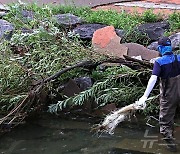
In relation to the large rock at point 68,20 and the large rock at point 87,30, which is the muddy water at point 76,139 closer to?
the large rock at point 87,30

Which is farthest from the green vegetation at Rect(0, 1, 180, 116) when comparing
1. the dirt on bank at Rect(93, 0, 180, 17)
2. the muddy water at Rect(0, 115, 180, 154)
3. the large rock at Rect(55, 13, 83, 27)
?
the dirt on bank at Rect(93, 0, 180, 17)

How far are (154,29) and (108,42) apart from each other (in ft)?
3.27

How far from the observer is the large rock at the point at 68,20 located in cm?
935

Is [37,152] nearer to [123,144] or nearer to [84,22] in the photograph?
[123,144]

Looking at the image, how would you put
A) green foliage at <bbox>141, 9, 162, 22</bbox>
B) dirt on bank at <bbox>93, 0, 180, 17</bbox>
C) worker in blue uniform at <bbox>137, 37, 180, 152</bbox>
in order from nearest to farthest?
worker in blue uniform at <bbox>137, 37, 180, 152</bbox>, green foliage at <bbox>141, 9, 162, 22</bbox>, dirt on bank at <bbox>93, 0, 180, 17</bbox>

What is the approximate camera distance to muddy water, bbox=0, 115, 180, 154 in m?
6.61

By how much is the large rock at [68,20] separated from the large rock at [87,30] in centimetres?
23

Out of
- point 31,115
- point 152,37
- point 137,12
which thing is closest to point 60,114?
point 31,115

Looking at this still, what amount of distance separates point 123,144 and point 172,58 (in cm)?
140

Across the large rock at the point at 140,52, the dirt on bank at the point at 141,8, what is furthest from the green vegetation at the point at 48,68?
the dirt on bank at the point at 141,8

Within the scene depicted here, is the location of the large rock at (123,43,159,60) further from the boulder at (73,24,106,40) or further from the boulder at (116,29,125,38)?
the boulder at (73,24,106,40)

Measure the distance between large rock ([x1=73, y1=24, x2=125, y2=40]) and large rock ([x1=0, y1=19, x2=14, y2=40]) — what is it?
116cm

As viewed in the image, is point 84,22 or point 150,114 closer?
point 150,114

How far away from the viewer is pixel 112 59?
293 inches
